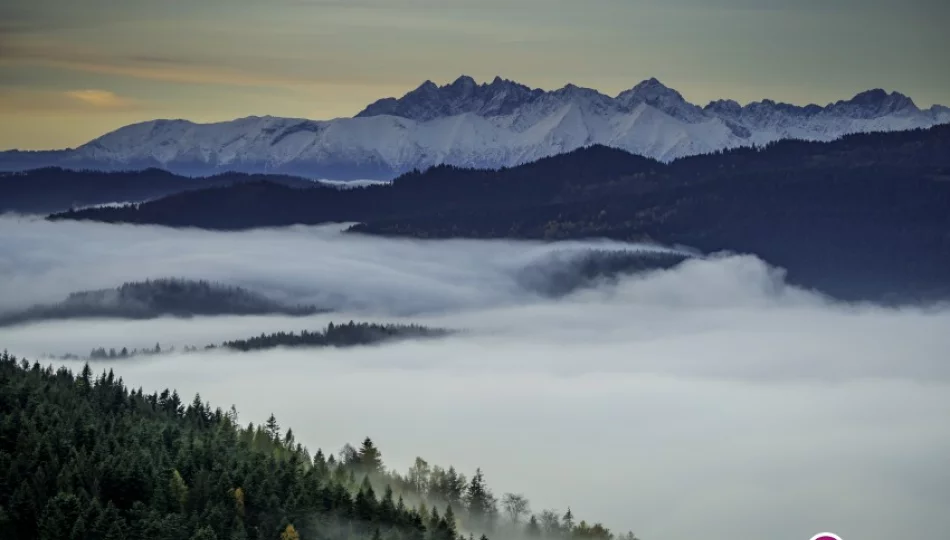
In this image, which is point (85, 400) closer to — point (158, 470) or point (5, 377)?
point (5, 377)

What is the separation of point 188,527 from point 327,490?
24373 millimetres

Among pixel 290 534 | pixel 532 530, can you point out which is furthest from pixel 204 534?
pixel 532 530

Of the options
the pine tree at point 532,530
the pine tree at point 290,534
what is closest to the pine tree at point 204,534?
the pine tree at point 290,534

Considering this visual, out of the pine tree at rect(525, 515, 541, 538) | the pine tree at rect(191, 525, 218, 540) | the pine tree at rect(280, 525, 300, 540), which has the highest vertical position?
the pine tree at rect(191, 525, 218, 540)

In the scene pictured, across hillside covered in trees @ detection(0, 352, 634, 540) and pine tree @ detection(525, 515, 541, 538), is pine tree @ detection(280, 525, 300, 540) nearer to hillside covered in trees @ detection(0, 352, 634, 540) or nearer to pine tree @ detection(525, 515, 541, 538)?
hillside covered in trees @ detection(0, 352, 634, 540)

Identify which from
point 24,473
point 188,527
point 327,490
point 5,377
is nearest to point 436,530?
point 327,490

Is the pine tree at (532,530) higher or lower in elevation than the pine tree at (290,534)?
lower

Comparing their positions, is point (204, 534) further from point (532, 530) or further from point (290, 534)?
point (532, 530)

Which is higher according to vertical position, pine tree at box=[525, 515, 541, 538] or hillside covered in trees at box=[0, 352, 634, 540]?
hillside covered in trees at box=[0, 352, 634, 540]

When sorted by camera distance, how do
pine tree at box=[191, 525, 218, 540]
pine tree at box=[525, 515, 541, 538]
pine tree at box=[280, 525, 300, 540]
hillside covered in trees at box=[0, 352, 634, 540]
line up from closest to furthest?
pine tree at box=[191, 525, 218, 540], hillside covered in trees at box=[0, 352, 634, 540], pine tree at box=[280, 525, 300, 540], pine tree at box=[525, 515, 541, 538]

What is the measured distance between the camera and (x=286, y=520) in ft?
453

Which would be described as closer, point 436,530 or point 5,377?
point 436,530

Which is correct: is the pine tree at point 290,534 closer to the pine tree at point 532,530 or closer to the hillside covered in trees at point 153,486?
the hillside covered in trees at point 153,486

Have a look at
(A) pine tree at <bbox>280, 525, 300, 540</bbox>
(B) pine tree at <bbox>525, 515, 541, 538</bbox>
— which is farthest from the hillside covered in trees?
(B) pine tree at <bbox>525, 515, 541, 538</bbox>
